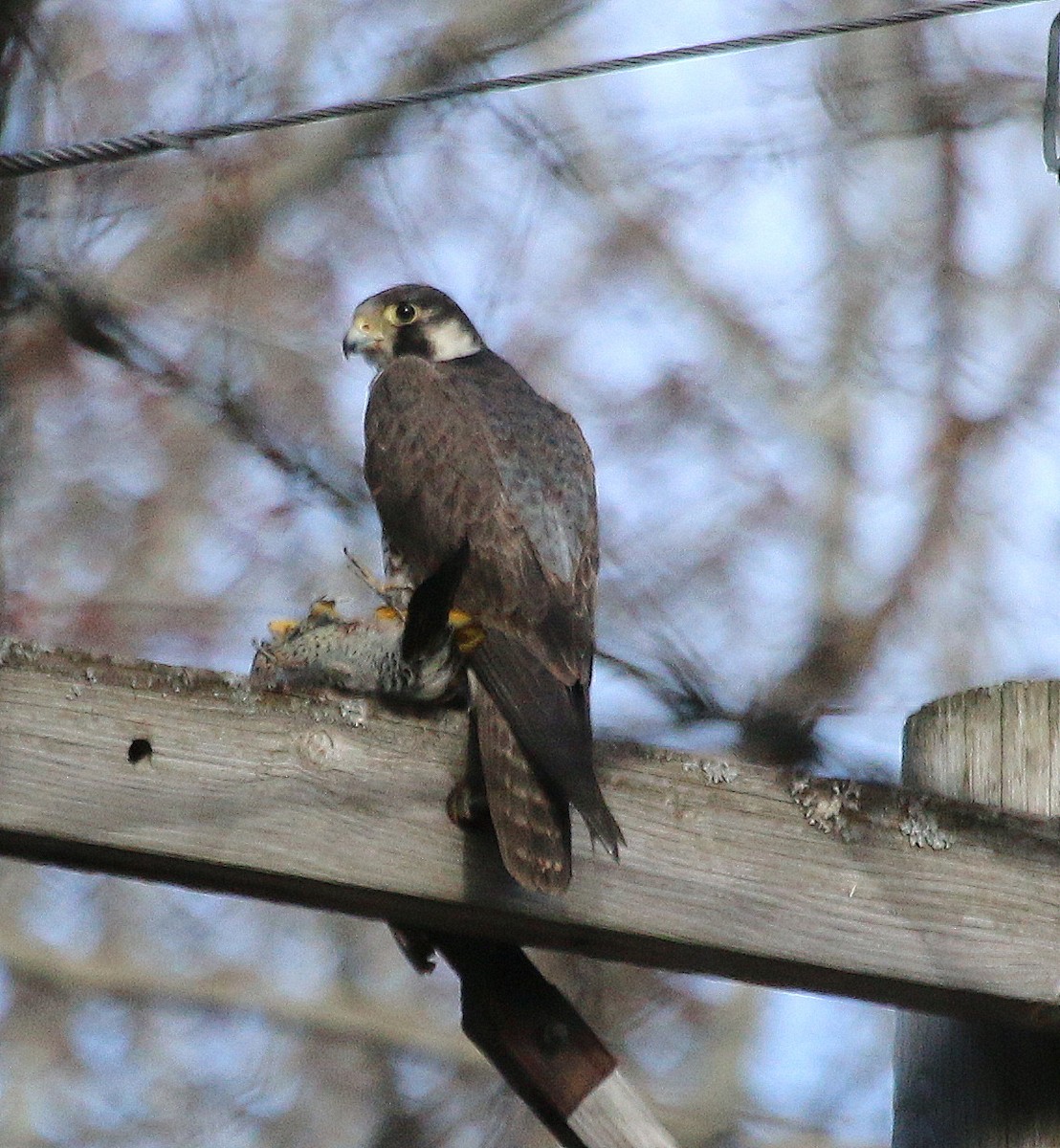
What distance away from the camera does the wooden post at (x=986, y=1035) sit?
2266 millimetres

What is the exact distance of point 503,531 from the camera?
3156 millimetres

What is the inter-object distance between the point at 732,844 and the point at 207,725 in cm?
65

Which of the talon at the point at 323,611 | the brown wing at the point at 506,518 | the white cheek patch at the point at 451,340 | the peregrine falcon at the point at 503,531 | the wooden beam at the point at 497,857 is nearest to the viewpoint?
the wooden beam at the point at 497,857

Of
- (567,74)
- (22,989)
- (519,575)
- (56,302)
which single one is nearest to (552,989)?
(519,575)

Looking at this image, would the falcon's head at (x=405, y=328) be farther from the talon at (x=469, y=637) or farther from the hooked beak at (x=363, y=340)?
the talon at (x=469, y=637)

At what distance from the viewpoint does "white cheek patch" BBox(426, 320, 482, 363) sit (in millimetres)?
4285

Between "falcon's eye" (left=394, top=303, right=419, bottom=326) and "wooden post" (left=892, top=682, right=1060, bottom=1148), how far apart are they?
224 cm

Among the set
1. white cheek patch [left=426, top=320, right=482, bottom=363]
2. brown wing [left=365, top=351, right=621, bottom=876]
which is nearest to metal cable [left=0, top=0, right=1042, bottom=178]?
brown wing [left=365, top=351, right=621, bottom=876]

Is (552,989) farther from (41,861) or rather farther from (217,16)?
(217,16)

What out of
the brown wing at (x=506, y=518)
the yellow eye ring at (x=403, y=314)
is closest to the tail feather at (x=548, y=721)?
the brown wing at (x=506, y=518)

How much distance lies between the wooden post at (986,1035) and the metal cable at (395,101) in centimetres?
115

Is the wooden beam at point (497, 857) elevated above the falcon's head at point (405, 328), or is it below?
below

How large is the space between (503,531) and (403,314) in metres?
1.36

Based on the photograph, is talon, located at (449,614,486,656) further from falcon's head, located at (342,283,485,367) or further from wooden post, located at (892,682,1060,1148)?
falcon's head, located at (342,283,485,367)
